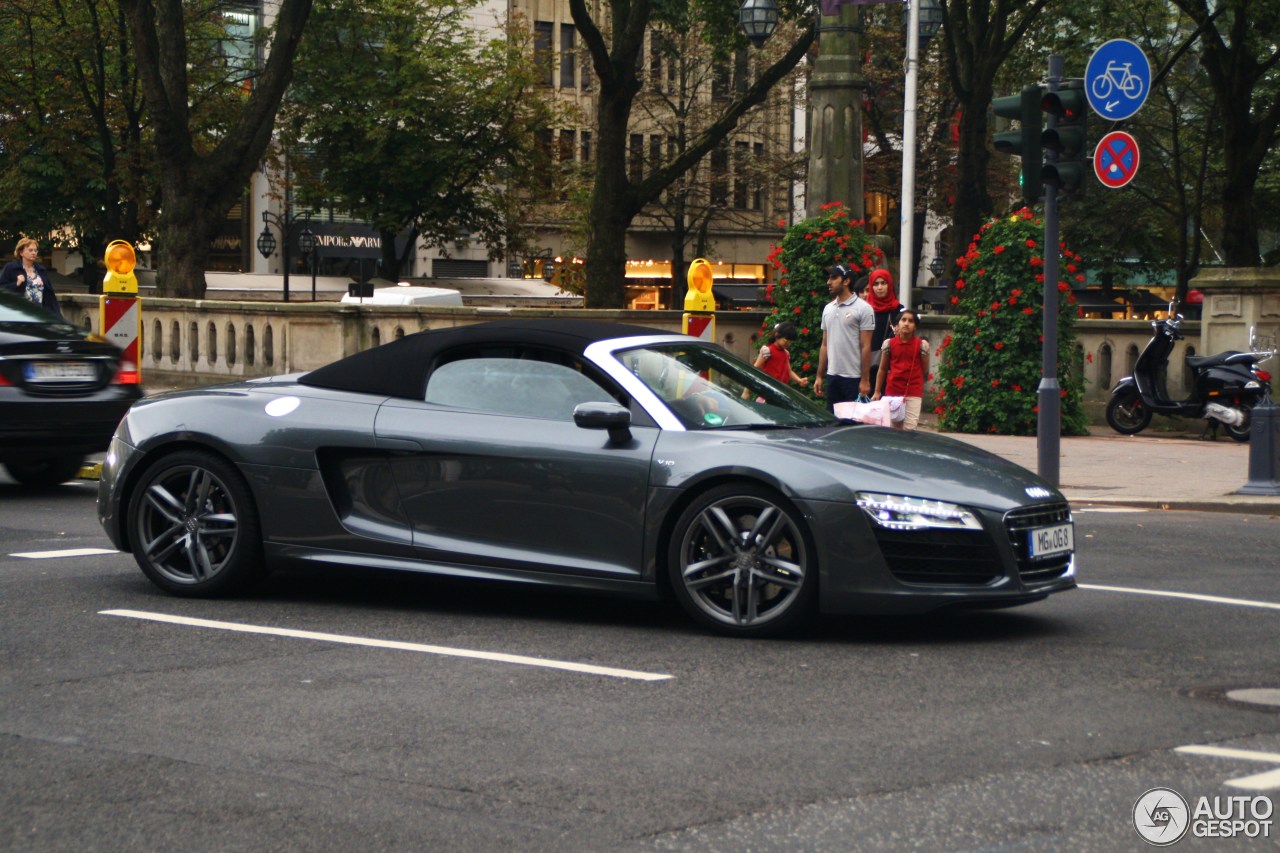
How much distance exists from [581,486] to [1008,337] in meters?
13.2

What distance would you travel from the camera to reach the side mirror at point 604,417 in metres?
7.63

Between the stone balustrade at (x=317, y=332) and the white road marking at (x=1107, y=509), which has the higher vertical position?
the stone balustrade at (x=317, y=332)

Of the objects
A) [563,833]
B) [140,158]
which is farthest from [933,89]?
[563,833]

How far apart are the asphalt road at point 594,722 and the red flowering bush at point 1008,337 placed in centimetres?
1128

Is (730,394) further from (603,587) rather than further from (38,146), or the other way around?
(38,146)

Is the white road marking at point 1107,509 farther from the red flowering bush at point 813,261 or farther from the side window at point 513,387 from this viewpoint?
the red flowering bush at point 813,261

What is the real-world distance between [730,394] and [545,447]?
3.18 feet

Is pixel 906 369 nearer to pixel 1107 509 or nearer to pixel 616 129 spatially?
pixel 1107 509

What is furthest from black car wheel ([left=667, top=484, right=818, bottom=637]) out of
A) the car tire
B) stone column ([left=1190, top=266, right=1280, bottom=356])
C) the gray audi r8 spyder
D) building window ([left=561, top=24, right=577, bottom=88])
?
building window ([left=561, top=24, right=577, bottom=88])

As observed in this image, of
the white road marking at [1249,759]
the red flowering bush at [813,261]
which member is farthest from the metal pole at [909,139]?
the white road marking at [1249,759]

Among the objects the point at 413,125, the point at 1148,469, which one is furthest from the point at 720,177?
the point at 1148,469

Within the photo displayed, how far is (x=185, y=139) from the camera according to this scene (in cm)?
2639

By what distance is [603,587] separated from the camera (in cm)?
770

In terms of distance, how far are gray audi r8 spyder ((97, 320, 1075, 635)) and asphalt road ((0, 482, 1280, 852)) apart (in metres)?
0.26
